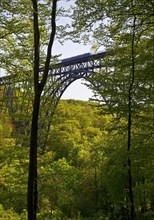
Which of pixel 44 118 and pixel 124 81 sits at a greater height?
pixel 124 81

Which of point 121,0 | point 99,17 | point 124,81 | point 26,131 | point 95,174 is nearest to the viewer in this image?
point 121,0

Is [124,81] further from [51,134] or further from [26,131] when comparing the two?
[26,131]

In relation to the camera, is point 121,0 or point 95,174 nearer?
point 121,0

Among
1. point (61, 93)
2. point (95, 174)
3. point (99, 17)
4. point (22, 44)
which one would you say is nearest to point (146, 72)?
point (99, 17)

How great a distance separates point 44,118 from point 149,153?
460 centimetres

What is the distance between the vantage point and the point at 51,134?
11.7 m

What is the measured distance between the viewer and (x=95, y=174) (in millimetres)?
25453

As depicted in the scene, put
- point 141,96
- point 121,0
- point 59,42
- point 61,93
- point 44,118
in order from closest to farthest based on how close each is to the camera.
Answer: point 121,0, point 59,42, point 141,96, point 44,118, point 61,93

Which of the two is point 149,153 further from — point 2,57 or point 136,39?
point 2,57

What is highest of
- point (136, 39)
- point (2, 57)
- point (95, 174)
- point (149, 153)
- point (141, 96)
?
point (136, 39)

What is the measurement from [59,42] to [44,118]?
3386 millimetres

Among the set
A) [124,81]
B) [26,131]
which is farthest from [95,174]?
[124,81]

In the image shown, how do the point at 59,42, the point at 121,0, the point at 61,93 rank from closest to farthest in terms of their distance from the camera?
the point at 121,0 → the point at 59,42 → the point at 61,93

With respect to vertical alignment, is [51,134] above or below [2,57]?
below
